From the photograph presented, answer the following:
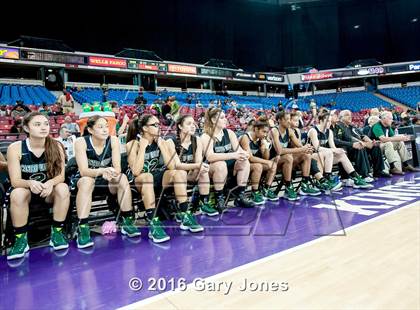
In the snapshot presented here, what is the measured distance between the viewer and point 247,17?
1845 cm

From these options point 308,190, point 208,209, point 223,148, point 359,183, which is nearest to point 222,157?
point 223,148

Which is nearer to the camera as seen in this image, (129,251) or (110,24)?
(129,251)

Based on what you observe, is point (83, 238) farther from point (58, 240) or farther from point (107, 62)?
point (107, 62)

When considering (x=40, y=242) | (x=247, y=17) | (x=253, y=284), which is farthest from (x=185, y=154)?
(x=247, y=17)

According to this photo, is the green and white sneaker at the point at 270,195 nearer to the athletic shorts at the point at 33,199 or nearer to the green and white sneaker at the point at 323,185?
the green and white sneaker at the point at 323,185

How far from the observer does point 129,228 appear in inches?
96.2

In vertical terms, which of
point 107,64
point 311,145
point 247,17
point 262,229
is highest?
point 247,17

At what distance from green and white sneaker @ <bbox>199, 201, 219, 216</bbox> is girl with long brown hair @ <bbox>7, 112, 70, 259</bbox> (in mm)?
1267

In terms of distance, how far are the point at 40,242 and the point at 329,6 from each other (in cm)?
2162

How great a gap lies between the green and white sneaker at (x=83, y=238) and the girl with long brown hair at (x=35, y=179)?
0.09 m

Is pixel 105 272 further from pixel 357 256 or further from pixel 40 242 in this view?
pixel 357 256

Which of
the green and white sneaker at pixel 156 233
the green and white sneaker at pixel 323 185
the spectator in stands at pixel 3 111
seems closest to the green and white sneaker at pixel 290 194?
the green and white sneaker at pixel 323 185

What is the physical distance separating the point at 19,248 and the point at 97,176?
26.6 inches

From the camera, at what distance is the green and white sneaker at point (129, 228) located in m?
2.43
